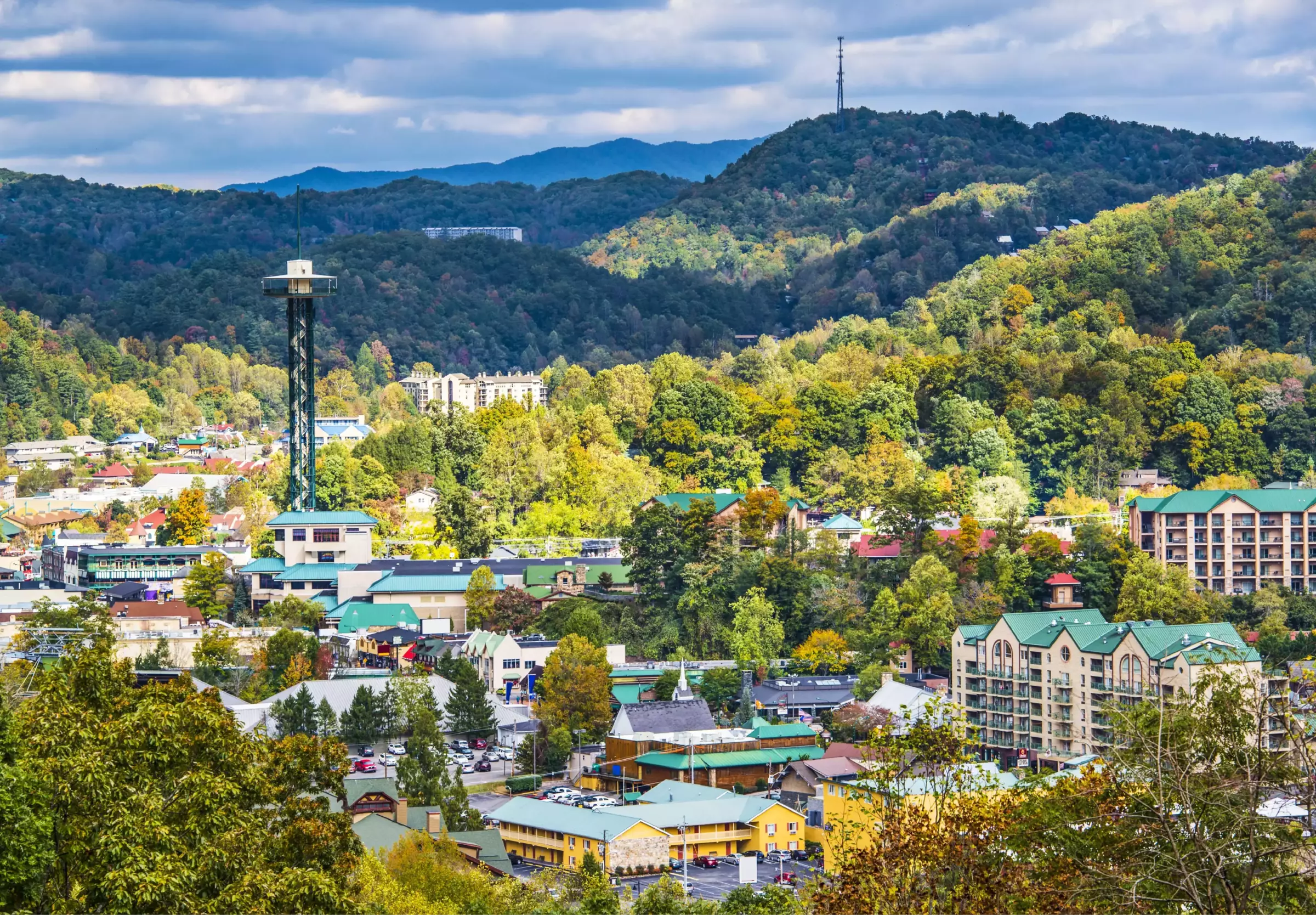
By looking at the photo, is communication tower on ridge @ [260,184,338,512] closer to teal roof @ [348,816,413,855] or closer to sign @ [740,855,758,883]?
teal roof @ [348,816,413,855]

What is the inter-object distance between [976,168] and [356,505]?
101990mm

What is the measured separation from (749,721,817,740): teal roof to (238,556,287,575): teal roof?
68.1 ft

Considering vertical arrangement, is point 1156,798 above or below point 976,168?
below

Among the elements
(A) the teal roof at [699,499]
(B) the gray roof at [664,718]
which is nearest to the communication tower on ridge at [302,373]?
(A) the teal roof at [699,499]

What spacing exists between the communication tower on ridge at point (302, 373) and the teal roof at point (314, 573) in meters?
4.13

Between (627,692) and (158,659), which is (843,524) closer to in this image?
(627,692)

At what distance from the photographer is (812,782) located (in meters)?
39.7

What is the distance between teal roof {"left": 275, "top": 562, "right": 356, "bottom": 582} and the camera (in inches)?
2373

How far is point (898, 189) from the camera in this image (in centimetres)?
16462

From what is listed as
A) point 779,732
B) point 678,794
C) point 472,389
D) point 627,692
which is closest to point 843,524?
point 627,692

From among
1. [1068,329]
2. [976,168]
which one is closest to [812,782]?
[1068,329]

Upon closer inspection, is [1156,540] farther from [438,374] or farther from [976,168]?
[976,168]

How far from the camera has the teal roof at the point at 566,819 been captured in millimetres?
36469

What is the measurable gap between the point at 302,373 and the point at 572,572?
12.4 m
